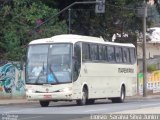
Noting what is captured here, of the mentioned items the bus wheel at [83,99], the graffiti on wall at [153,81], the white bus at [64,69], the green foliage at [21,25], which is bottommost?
the graffiti on wall at [153,81]

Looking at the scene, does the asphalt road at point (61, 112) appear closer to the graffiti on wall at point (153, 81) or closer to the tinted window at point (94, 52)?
the tinted window at point (94, 52)

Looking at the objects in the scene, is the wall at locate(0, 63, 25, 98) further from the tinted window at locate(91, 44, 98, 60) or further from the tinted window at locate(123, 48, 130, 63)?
the tinted window at locate(91, 44, 98, 60)

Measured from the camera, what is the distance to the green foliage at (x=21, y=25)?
47.7 metres

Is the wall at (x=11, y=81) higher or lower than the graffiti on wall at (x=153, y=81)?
higher

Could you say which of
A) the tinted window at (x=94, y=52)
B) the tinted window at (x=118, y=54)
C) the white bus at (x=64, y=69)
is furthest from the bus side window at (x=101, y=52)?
the tinted window at (x=118, y=54)

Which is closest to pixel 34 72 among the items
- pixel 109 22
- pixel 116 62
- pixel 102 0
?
pixel 116 62

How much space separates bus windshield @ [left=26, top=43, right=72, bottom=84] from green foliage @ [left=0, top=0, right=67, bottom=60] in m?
12.8

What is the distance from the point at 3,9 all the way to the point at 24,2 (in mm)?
Answer: 3526

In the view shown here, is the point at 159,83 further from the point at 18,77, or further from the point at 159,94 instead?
the point at 18,77

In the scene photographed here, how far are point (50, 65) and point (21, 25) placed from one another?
17316 mm

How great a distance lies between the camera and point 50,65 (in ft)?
111

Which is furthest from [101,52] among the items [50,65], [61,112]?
[61,112]

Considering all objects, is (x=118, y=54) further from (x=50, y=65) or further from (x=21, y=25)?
(x=21, y=25)

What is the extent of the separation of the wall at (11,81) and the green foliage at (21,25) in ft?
7.70
